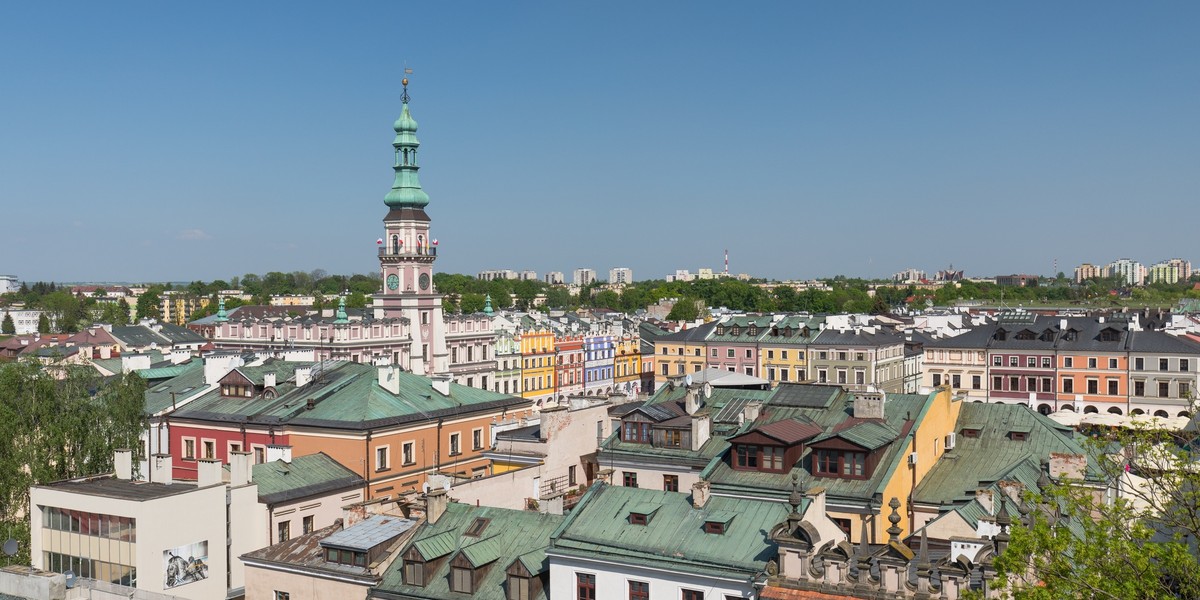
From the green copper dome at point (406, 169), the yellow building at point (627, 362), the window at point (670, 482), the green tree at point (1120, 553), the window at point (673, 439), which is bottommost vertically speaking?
the yellow building at point (627, 362)

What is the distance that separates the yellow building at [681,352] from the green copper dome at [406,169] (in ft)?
104

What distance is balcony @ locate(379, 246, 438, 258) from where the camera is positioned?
3762 inches

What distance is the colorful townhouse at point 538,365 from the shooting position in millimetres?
110938

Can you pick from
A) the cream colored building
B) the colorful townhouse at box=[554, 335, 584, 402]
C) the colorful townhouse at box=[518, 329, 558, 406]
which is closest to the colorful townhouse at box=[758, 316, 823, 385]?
the colorful townhouse at box=[554, 335, 584, 402]

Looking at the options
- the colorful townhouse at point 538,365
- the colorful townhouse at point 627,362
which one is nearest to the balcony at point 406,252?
the colorful townhouse at point 538,365

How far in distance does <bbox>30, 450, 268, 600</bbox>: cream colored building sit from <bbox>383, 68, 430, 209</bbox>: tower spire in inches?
2439

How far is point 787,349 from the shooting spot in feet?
350

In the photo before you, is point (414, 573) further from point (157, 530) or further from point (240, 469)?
point (240, 469)

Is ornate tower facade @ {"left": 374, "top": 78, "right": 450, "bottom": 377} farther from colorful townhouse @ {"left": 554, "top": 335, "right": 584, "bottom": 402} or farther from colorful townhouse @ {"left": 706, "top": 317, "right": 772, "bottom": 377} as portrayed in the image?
colorful townhouse @ {"left": 706, "top": 317, "right": 772, "bottom": 377}

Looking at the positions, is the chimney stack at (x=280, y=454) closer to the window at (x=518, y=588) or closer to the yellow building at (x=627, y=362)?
the window at (x=518, y=588)

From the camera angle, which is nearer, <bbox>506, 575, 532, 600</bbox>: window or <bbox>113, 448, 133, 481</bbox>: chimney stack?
<bbox>506, 575, 532, 600</bbox>: window

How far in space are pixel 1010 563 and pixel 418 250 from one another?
82.5 meters

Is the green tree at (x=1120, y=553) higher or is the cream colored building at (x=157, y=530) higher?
the green tree at (x=1120, y=553)

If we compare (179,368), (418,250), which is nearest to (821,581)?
(179,368)
